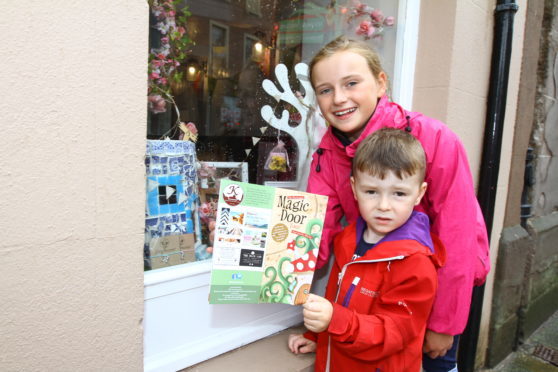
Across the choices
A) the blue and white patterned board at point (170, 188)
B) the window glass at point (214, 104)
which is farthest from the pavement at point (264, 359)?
the blue and white patterned board at point (170, 188)

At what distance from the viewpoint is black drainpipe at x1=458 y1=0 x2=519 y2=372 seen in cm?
256

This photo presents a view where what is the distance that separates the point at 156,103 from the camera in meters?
1.60

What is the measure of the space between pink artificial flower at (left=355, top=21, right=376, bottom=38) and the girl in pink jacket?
893 millimetres

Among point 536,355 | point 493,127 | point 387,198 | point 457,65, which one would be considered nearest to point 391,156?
point 387,198

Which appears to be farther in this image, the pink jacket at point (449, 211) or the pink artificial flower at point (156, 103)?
the pink artificial flower at point (156, 103)

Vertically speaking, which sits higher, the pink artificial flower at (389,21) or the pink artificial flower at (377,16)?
the pink artificial flower at (377,16)

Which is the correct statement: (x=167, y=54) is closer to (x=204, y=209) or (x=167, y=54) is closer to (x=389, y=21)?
(x=204, y=209)

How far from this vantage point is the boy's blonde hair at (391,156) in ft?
4.33

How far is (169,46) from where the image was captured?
5.42ft

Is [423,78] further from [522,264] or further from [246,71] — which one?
[522,264]

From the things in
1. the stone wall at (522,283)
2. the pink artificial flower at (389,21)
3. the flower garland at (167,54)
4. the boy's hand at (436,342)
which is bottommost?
the stone wall at (522,283)

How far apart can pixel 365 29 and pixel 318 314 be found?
6.03 ft

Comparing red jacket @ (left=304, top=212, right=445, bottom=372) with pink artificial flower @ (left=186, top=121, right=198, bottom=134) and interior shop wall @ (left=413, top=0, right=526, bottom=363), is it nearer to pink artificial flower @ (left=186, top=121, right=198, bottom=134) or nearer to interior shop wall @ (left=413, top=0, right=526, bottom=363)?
pink artificial flower @ (left=186, top=121, right=198, bottom=134)

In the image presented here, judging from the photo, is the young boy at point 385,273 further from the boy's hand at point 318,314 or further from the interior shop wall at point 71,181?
the interior shop wall at point 71,181
